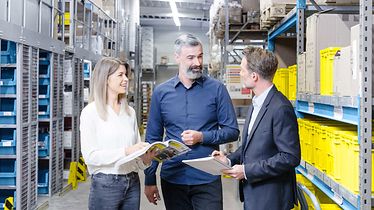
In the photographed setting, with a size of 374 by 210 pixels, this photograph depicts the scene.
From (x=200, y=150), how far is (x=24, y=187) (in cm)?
328

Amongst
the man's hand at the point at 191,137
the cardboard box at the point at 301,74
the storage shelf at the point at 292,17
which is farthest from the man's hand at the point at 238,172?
the storage shelf at the point at 292,17

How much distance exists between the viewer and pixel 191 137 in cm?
283

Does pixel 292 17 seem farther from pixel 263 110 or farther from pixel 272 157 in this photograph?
pixel 272 157

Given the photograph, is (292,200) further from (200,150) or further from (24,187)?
(24,187)

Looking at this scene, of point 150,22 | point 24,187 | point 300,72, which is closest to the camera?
point 300,72

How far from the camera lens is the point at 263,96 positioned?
266 cm

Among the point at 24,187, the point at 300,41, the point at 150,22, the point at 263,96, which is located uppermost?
the point at 150,22

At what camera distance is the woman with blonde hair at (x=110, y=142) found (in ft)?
9.46

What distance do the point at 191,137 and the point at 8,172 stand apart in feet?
12.0

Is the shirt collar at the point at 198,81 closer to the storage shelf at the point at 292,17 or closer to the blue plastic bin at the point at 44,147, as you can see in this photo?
the storage shelf at the point at 292,17

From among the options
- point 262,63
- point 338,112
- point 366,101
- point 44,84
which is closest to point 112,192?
point 262,63

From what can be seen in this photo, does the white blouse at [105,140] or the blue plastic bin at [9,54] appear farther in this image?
the blue plastic bin at [9,54]

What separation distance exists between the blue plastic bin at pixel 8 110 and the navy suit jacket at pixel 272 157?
3.57 metres

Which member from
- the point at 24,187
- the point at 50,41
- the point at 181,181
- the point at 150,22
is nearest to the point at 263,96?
the point at 181,181
